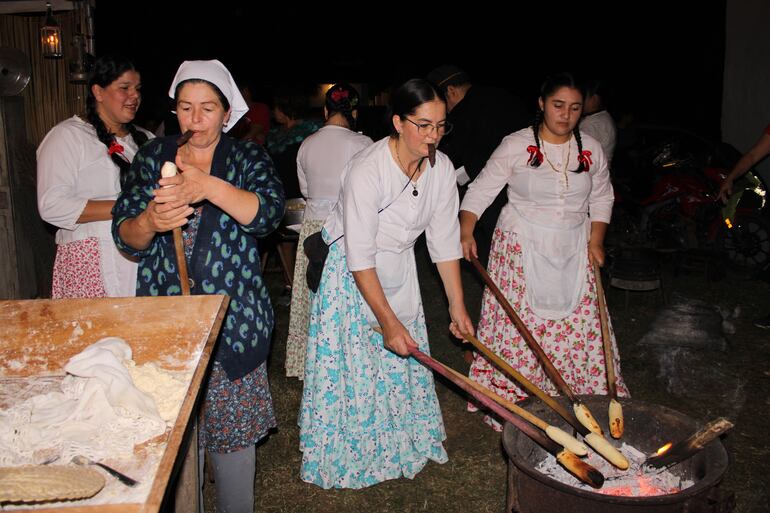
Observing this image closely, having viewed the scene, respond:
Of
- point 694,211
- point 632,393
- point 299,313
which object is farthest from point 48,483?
point 694,211

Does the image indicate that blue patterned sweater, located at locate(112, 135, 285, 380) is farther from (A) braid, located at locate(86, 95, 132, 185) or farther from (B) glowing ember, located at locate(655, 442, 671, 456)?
(B) glowing ember, located at locate(655, 442, 671, 456)

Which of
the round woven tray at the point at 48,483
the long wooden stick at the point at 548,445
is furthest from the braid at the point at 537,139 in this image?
the round woven tray at the point at 48,483

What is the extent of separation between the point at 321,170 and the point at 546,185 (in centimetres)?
164

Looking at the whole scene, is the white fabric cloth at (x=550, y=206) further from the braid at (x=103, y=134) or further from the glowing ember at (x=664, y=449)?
the braid at (x=103, y=134)

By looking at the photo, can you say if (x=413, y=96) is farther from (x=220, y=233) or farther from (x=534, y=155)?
(x=534, y=155)

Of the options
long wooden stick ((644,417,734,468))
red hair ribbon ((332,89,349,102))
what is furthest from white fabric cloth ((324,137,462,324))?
red hair ribbon ((332,89,349,102))

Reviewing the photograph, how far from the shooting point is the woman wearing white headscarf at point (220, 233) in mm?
2480

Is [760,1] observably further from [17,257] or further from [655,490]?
[17,257]

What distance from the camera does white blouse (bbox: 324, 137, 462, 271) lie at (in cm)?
311

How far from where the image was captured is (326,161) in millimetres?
4809

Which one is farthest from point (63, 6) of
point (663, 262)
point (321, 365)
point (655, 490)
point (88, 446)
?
point (663, 262)

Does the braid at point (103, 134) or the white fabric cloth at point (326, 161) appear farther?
the white fabric cloth at point (326, 161)

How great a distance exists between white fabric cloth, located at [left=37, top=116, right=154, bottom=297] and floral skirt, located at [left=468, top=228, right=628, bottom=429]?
216 cm

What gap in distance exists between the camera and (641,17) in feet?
42.2
